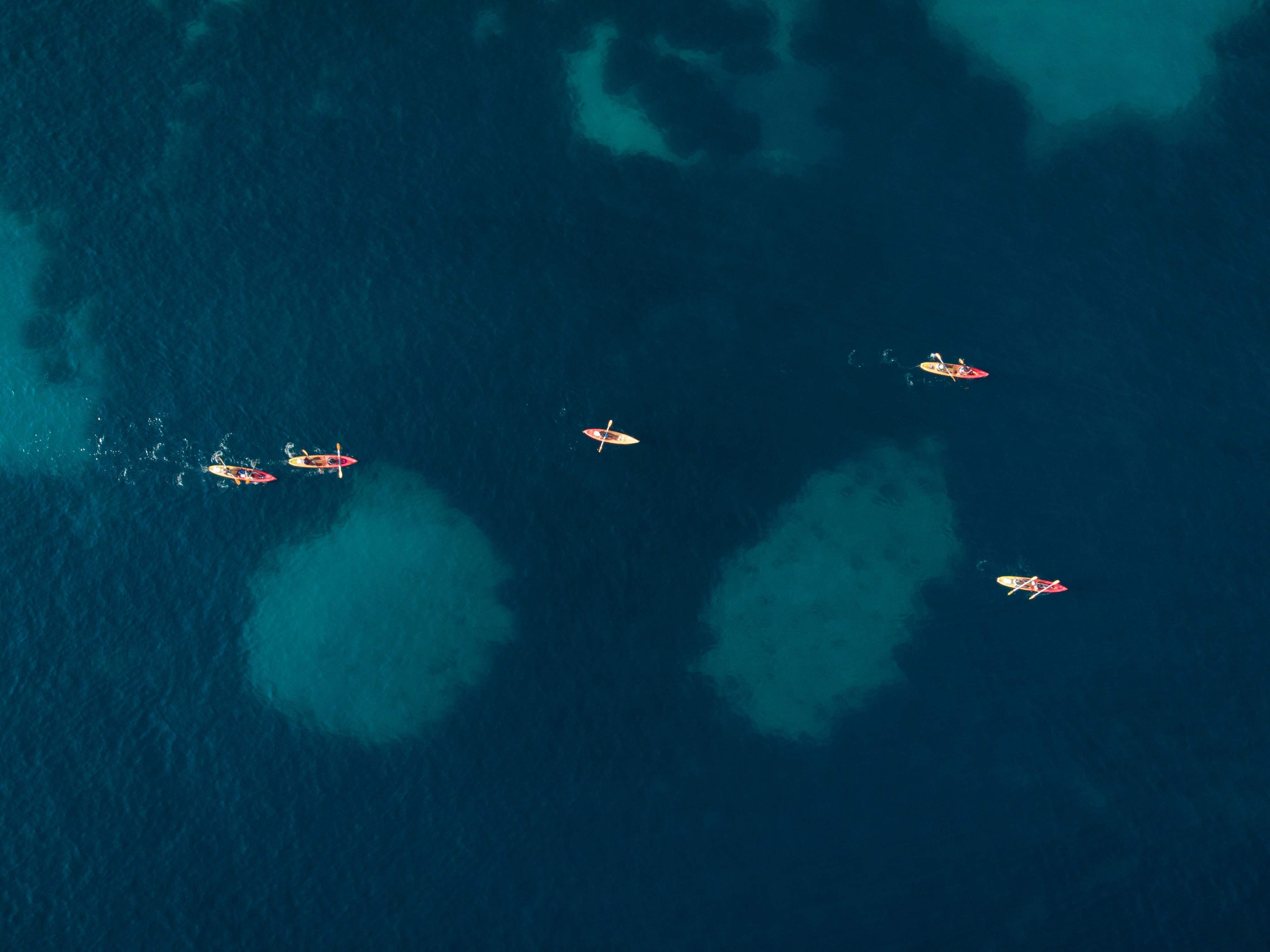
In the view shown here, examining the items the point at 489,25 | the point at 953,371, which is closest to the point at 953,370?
the point at 953,371

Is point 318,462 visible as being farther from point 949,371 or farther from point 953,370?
point 953,370

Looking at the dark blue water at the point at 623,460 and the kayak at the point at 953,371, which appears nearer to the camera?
the dark blue water at the point at 623,460

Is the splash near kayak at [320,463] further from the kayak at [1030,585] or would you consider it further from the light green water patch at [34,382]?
the kayak at [1030,585]

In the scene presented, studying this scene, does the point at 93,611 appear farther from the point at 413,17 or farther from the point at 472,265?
the point at 413,17

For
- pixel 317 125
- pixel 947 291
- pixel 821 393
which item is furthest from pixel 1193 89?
pixel 317 125

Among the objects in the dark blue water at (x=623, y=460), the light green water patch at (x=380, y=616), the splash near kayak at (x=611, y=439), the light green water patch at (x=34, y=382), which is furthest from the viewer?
the splash near kayak at (x=611, y=439)

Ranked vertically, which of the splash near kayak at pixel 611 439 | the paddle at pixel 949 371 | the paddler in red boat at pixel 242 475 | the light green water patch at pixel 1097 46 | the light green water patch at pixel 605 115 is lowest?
the paddler in red boat at pixel 242 475

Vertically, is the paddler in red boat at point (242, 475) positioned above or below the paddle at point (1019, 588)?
above

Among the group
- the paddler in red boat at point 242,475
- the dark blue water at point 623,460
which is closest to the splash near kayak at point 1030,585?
A: the dark blue water at point 623,460

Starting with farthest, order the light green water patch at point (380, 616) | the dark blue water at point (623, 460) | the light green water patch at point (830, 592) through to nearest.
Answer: the light green water patch at point (830, 592), the light green water patch at point (380, 616), the dark blue water at point (623, 460)
